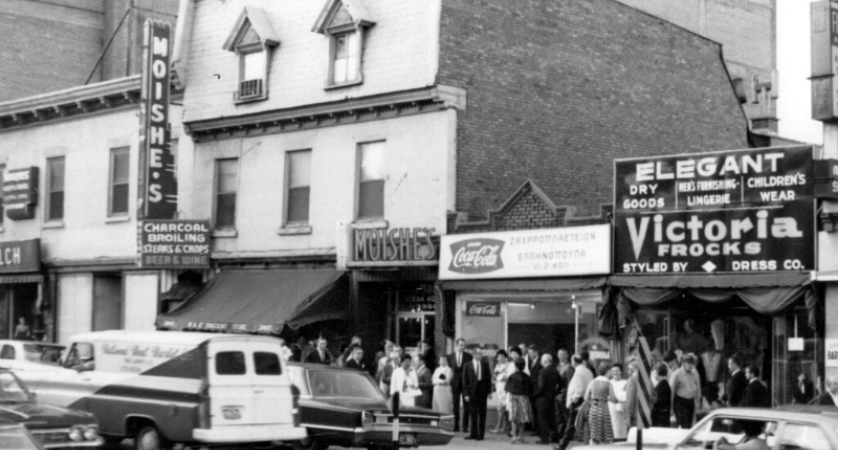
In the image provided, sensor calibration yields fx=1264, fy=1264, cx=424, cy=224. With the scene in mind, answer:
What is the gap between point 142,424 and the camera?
61.6 feet

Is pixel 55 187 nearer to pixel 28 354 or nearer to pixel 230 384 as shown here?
pixel 28 354

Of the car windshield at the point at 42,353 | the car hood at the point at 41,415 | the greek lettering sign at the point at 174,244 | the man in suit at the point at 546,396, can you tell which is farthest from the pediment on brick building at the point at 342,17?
the car hood at the point at 41,415

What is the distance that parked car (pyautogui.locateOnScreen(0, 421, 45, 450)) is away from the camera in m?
12.5

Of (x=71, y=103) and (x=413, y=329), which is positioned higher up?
(x=71, y=103)

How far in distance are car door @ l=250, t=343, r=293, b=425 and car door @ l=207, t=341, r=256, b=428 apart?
4.2 inches

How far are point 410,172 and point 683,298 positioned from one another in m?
7.17

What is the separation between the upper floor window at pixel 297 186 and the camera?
3022 centimetres

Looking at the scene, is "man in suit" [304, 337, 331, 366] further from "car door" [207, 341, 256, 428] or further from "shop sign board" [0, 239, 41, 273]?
"shop sign board" [0, 239, 41, 273]

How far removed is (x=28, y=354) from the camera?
23.3 metres

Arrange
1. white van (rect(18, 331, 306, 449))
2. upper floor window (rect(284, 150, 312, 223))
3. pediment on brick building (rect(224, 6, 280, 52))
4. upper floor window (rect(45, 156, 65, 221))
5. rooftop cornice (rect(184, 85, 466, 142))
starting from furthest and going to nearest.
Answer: upper floor window (rect(45, 156, 65, 221)) < pediment on brick building (rect(224, 6, 280, 52)) < upper floor window (rect(284, 150, 312, 223)) < rooftop cornice (rect(184, 85, 466, 142)) < white van (rect(18, 331, 306, 449))

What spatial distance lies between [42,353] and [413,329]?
8.57 metres

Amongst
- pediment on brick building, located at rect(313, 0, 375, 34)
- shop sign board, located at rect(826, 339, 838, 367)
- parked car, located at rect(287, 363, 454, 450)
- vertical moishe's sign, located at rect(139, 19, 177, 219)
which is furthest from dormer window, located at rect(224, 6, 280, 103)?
shop sign board, located at rect(826, 339, 838, 367)

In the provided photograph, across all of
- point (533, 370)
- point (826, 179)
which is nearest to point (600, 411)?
point (533, 370)

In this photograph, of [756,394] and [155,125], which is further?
[155,125]
